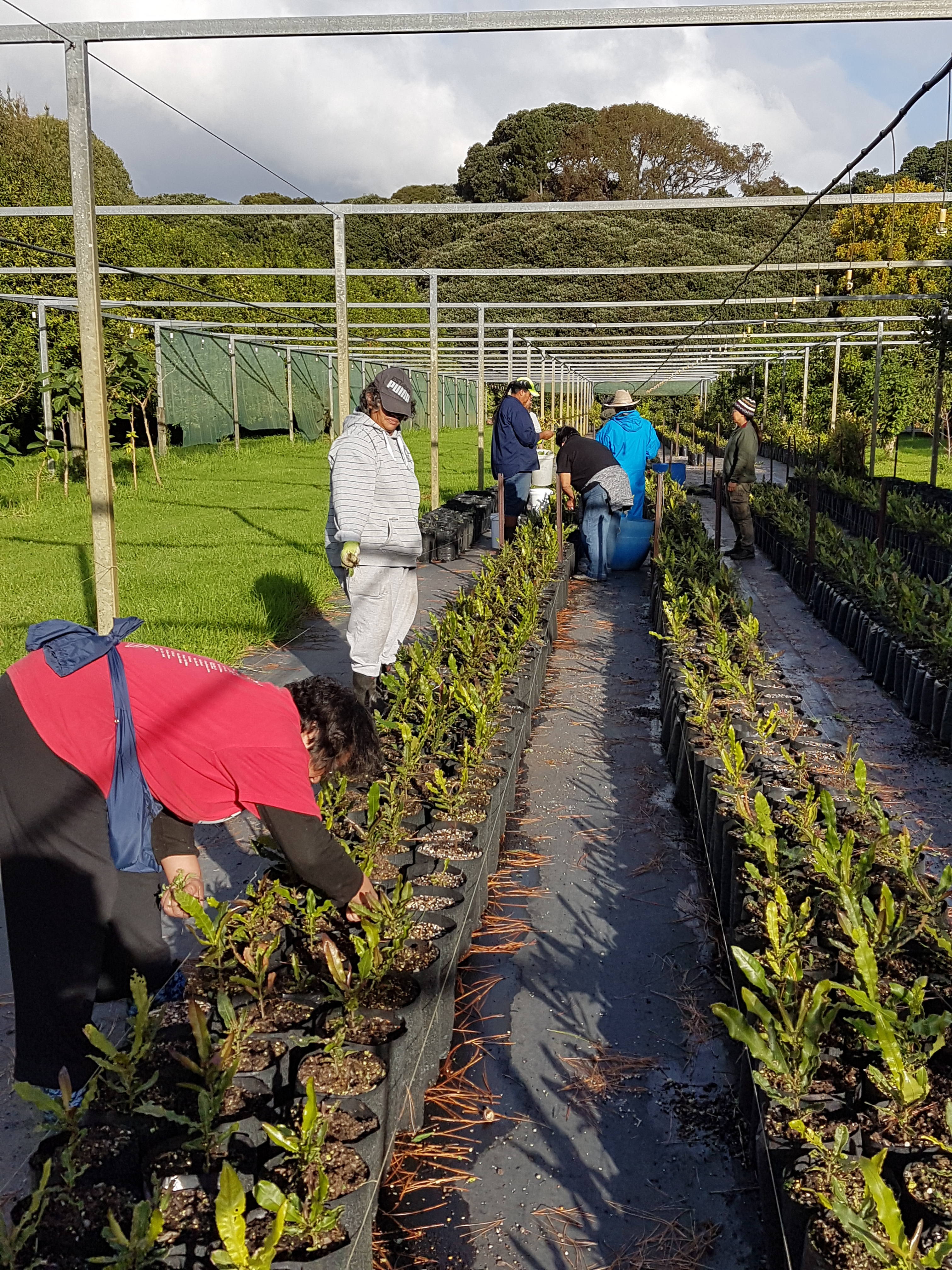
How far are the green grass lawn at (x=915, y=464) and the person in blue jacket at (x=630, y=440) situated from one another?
6530 millimetres

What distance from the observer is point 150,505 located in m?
→ 12.8

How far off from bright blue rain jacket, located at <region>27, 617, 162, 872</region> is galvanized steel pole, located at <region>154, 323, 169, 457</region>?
15.4 metres

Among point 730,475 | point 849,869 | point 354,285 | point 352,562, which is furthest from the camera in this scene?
point 354,285

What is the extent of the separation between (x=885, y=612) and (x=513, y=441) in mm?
4190

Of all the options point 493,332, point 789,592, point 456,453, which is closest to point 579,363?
point 493,332

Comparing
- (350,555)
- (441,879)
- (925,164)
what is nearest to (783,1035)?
(441,879)

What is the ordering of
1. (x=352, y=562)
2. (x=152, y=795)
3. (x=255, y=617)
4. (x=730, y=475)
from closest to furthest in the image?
(x=152, y=795) < (x=352, y=562) < (x=255, y=617) < (x=730, y=475)

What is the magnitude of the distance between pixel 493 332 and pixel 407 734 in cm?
2317

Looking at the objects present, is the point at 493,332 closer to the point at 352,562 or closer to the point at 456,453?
the point at 456,453

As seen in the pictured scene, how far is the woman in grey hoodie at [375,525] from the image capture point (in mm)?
4285

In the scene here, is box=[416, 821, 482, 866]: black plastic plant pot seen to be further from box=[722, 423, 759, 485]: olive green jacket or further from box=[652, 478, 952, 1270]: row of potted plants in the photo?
box=[722, 423, 759, 485]: olive green jacket

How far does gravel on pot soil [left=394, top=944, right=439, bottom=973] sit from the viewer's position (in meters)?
2.58

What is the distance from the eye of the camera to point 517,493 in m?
10.1

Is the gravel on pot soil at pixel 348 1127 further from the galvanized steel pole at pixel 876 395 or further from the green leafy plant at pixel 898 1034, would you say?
the galvanized steel pole at pixel 876 395
